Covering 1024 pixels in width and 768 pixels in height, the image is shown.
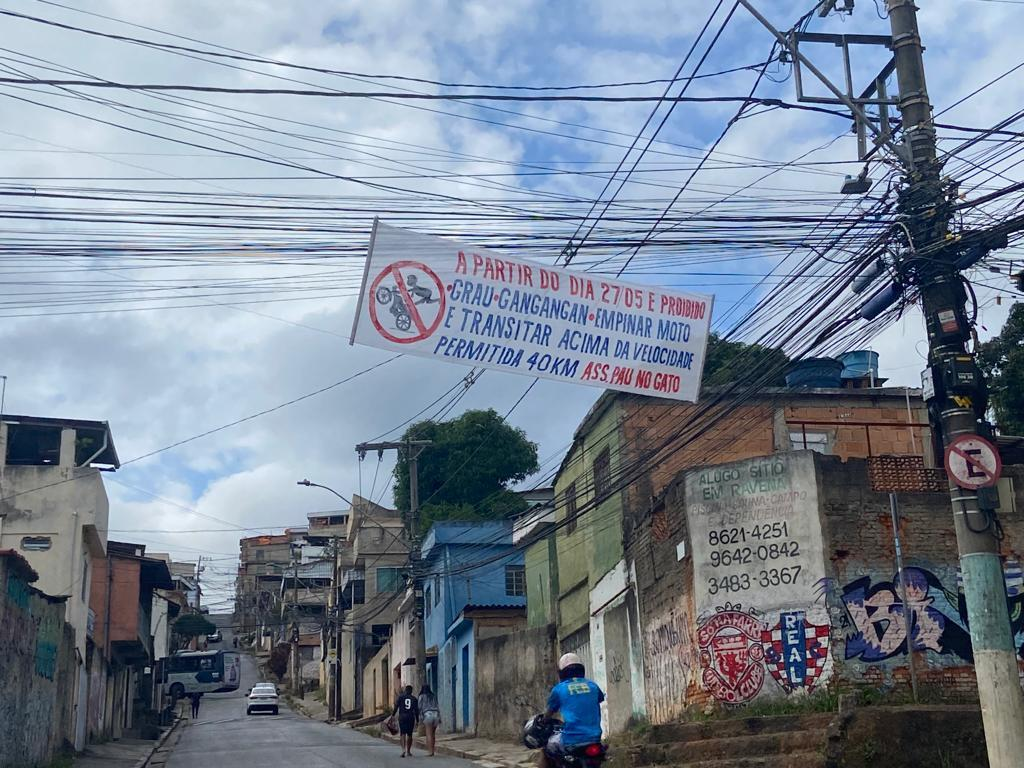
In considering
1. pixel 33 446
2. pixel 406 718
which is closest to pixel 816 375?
pixel 406 718

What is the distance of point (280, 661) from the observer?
87.2 m

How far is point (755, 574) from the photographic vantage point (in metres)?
17.4

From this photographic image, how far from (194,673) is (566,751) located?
6099 cm

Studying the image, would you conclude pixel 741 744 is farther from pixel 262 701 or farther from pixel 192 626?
pixel 192 626

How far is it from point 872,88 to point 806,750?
7919 millimetres

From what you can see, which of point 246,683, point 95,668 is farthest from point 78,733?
point 246,683

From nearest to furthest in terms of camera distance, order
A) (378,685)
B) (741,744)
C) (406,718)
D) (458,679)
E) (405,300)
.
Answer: (405,300), (741,744), (406,718), (458,679), (378,685)

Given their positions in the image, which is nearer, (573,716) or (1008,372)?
(573,716)

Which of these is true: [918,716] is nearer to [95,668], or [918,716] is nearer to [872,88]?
[872,88]

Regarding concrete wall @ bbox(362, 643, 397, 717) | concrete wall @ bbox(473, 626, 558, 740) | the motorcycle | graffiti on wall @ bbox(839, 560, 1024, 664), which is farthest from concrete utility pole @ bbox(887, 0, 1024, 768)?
concrete wall @ bbox(362, 643, 397, 717)

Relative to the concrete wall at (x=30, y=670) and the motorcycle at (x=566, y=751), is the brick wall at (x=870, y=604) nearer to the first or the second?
the motorcycle at (x=566, y=751)

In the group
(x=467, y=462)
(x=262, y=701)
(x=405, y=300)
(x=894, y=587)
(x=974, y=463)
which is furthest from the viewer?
(x=467, y=462)

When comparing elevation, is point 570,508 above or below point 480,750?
above

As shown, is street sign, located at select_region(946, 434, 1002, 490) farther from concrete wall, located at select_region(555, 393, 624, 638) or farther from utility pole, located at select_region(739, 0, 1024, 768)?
concrete wall, located at select_region(555, 393, 624, 638)
